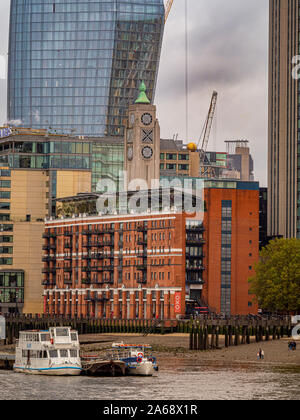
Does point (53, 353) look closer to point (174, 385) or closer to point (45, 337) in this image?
point (45, 337)

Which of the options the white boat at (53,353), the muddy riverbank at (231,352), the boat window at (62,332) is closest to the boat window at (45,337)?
the white boat at (53,353)

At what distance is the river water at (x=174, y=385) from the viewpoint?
119 metres

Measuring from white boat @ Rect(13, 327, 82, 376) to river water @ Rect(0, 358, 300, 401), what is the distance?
70.1 inches

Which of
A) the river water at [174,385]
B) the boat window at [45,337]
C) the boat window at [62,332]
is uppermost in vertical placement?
the boat window at [62,332]

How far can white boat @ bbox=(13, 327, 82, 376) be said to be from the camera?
14062 centimetres

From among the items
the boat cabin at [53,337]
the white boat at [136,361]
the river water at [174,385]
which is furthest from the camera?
the boat cabin at [53,337]

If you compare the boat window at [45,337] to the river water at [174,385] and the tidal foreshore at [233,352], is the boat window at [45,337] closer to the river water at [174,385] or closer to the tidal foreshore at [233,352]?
the river water at [174,385]

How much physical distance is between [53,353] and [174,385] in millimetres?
20742

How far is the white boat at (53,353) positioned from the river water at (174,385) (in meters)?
1.78

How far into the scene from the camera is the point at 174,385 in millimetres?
128375
